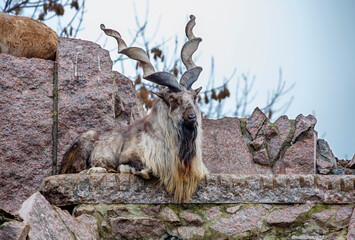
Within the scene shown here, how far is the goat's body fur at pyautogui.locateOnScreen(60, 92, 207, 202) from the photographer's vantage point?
235 inches

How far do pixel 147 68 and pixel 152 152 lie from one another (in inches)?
39.7

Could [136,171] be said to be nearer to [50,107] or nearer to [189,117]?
[189,117]

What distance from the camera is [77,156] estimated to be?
6629mm

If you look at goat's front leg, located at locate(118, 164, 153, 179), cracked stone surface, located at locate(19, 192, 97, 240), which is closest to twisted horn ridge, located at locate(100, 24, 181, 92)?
goat's front leg, located at locate(118, 164, 153, 179)

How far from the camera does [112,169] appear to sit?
6500mm

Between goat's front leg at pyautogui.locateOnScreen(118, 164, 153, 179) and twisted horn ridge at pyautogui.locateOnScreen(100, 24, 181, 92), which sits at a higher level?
twisted horn ridge at pyautogui.locateOnScreen(100, 24, 181, 92)

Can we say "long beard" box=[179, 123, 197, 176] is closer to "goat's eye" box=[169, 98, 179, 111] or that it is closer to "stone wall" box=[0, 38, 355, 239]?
"goat's eye" box=[169, 98, 179, 111]

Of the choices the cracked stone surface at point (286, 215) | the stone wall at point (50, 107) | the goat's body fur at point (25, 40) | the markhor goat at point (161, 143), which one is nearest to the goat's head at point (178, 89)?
the markhor goat at point (161, 143)

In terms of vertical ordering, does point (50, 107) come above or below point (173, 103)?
below

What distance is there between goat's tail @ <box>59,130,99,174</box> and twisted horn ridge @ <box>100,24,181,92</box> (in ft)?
3.59

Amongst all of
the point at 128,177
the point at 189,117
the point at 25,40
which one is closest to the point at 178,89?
the point at 189,117

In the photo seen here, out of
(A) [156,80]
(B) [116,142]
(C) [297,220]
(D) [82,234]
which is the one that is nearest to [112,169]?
(B) [116,142]

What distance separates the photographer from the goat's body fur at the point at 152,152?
19.6ft

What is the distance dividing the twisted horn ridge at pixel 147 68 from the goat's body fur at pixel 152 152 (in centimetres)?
27
